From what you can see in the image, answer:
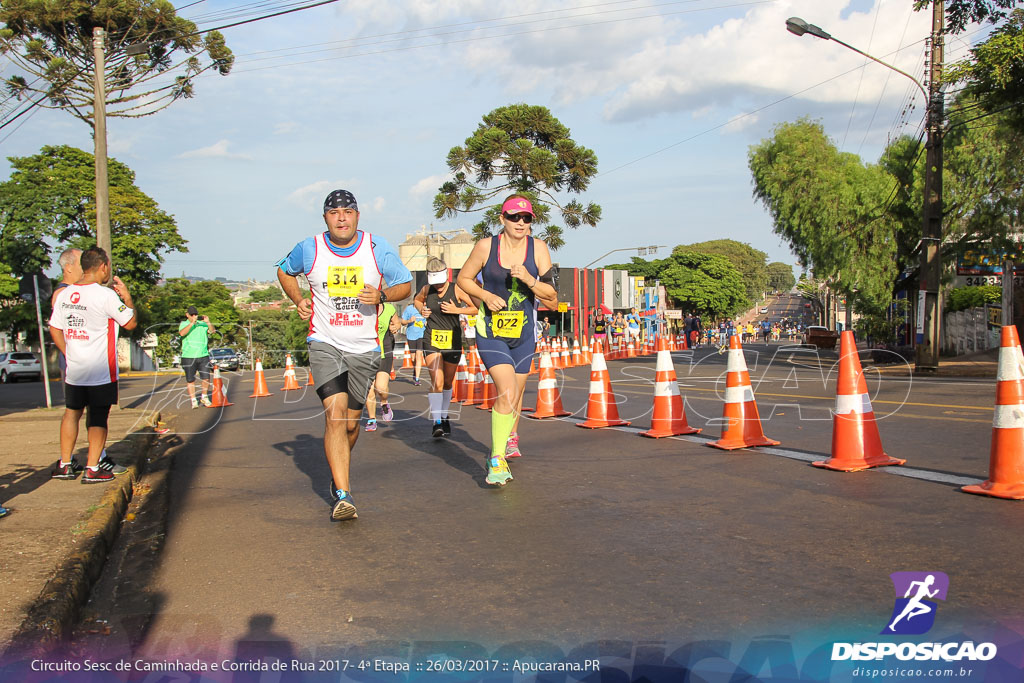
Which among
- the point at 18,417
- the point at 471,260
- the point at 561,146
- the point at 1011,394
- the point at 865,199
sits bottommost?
the point at 18,417

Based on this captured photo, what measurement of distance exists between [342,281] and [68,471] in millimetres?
3105

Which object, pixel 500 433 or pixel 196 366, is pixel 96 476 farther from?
pixel 196 366

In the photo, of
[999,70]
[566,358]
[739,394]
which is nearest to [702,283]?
[566,358]

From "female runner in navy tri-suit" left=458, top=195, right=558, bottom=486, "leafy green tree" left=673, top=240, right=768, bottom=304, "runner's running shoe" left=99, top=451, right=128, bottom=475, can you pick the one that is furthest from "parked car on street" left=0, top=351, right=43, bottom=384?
"leafy green tree" left=673, top=240, right=768, bottom=304

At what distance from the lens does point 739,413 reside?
7.68 m

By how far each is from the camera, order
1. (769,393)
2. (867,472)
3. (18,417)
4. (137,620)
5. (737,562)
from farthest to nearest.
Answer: (769,393)
(18,417)
(867,472)
(737,562)
(137,620)

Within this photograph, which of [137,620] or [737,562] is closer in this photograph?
[137,620]

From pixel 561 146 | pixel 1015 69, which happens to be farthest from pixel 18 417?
pixel 561 146

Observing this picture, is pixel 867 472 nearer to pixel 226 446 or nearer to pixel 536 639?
pixel 536 639

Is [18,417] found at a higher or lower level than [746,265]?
lower

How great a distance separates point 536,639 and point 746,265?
153 meters

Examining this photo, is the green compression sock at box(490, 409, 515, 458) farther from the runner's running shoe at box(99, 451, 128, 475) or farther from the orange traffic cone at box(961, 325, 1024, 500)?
the runner's running shoe at box(99, 451, 128, 475)

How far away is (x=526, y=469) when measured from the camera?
A: 6.97 meters

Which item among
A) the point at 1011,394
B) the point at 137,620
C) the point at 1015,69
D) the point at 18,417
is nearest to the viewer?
the point at 137,620
